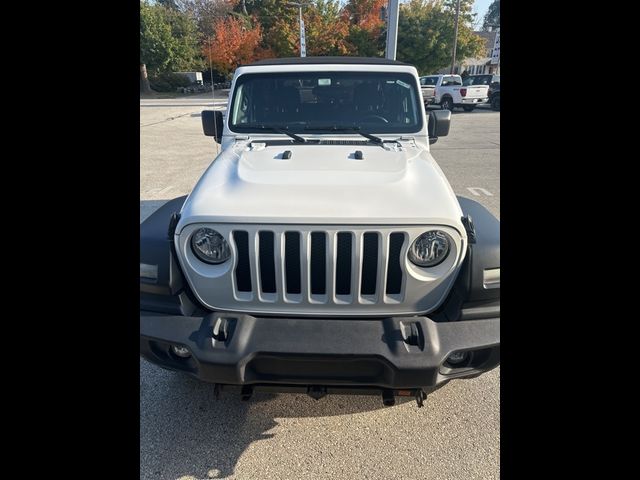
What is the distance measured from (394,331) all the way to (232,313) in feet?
2.73

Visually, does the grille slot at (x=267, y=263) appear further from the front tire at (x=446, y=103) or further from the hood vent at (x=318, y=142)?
the front tire at (x=446, y=103)

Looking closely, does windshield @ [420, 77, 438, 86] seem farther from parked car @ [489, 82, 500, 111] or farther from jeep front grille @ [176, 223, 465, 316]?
jeep front grille @ [176, 223, 465, 316]

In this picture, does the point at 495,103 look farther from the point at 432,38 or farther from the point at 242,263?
the point at 242,263

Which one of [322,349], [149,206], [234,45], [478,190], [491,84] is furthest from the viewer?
[234,45]

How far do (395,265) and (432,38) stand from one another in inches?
1264

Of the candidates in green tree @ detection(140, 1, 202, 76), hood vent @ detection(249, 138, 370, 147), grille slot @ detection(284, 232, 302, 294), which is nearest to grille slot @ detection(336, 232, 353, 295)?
grille slot @ detection(284, 232, 302, 294)

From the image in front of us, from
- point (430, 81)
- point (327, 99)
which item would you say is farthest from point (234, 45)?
point (327, 99)

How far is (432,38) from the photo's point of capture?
94.6 ft

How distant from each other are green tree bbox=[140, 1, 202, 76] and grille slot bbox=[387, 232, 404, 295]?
38.8 metres

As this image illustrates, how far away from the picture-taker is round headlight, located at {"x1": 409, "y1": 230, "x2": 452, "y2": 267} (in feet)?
6.37

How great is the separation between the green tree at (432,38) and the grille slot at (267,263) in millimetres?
31673

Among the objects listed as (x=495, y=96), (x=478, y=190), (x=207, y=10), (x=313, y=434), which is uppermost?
(x=207, y=10)

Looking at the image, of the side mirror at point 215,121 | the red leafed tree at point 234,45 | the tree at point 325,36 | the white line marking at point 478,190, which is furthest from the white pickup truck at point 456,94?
the side mirror at point 215,121

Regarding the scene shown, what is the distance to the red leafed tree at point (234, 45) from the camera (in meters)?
30.1
